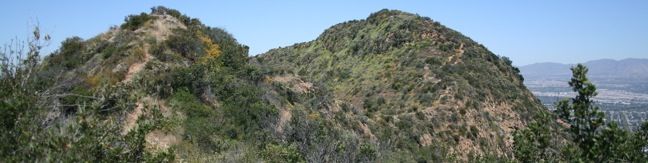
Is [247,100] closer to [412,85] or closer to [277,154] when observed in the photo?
[277,154]

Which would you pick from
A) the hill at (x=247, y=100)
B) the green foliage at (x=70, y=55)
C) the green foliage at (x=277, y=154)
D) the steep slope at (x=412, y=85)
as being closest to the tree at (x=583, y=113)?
the hill at (x=247, y=100)

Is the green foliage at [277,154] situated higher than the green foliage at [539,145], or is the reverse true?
the green foliage at [539,145]

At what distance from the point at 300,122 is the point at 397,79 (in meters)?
24.5

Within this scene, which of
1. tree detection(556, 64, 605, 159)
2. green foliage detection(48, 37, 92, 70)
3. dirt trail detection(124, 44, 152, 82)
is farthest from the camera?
green foliage detection(48, 37, 92, 70)

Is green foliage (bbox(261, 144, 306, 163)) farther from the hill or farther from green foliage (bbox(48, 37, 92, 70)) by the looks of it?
green foliage (bbox(48, 37, 92, 70))

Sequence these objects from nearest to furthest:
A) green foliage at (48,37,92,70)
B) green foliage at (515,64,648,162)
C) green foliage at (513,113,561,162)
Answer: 1. green foliage at (515,64,648,162)
2. green foliage at (513,113,561,162)
3. green foliage at (48,37,92,70)

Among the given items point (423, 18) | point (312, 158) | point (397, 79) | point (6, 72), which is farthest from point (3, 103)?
point (423, 18)

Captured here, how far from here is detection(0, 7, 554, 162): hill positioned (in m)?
7.11

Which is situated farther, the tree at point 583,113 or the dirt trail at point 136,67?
the dirt trail at point 136,67

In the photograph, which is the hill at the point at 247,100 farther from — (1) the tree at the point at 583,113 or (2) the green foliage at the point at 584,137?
(1) the tree at the point at 583,113

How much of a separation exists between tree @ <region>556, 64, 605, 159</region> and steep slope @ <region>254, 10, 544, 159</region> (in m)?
14.4

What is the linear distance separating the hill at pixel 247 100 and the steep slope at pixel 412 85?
0.48 feet

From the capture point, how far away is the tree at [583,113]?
7.19 meters

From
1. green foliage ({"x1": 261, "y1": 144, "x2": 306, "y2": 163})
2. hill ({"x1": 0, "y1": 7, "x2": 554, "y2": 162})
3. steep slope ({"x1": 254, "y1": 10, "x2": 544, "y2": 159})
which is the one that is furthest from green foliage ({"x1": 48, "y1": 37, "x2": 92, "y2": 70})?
green foliage ({"x1": 261, "y1": 144, "x2": 306, "y2": 163})
